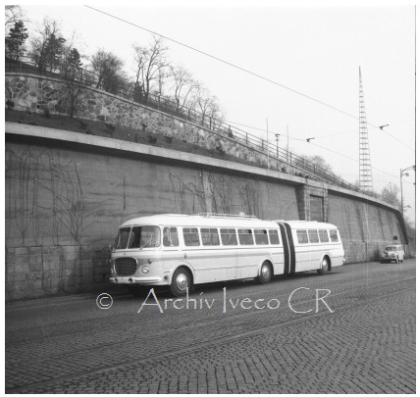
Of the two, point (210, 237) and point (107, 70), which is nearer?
point (210, 237)

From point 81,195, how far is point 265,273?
7755 millimetres

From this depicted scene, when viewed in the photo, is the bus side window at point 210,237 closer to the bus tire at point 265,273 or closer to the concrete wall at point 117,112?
the bus tire at point 265,273

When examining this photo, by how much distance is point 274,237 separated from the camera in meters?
20.9

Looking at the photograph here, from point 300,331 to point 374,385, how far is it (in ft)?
10.8

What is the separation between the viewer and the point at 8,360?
716 centimetres

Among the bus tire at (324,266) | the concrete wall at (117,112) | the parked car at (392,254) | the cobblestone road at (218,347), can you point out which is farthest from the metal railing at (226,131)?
the cobblestone road at (218,347)

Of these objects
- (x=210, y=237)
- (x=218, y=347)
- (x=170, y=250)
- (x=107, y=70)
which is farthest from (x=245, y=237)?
(x=107, y=70)

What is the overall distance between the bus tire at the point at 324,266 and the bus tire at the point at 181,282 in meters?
10.2

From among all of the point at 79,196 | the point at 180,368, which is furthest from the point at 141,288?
the point at 180,368

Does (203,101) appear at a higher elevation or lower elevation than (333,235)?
higher

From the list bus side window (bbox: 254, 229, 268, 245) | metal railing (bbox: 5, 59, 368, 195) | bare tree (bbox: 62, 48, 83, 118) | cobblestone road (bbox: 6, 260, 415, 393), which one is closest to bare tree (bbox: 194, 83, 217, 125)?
metal railing (bbox: 5, 59, 368, 195)

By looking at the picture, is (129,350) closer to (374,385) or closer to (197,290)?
(374,385)

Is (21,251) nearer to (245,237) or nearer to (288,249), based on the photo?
(245,237)

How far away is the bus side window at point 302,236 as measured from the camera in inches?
894
